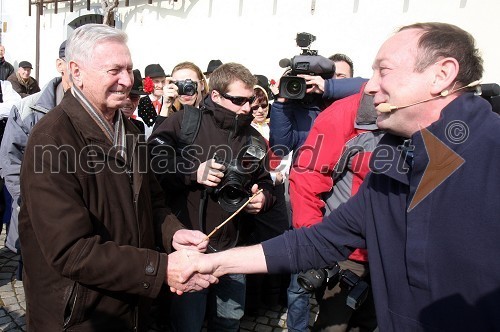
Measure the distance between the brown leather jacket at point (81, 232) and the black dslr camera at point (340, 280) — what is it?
798mm

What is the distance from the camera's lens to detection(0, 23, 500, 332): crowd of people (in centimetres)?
157

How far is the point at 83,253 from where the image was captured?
184cm

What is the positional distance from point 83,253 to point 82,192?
0.26m

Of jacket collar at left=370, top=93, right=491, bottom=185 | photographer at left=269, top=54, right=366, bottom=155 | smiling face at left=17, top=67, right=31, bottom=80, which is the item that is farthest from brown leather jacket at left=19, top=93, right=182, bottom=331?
smiling face at left=17, top=67, right=31, bottom=80

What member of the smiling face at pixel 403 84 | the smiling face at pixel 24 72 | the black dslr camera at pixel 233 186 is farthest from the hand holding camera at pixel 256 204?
the smiling face at pixel 24 72

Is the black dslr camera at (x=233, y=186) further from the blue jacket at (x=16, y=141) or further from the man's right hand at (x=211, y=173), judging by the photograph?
the blue jacket at (x=16, y=141)

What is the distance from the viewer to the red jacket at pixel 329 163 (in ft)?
8.41

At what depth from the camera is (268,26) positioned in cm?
941

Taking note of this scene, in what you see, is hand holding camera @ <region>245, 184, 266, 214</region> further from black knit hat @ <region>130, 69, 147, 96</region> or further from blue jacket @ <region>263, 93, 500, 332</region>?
black knit hat @ <region>130, 69, 147, 96</region>

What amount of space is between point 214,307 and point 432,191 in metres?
1.99

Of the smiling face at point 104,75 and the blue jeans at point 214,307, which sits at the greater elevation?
the smiling face at point 104,75

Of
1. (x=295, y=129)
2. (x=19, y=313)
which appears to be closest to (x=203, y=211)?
(x=295, y=129)

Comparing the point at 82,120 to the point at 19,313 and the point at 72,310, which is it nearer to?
the point at 72,310

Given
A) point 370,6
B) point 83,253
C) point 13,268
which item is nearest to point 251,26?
point 370,6
